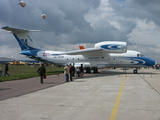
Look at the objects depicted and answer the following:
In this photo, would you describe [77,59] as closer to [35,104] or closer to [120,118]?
[35,104]

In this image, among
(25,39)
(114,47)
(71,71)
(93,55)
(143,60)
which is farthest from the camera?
(25,39)

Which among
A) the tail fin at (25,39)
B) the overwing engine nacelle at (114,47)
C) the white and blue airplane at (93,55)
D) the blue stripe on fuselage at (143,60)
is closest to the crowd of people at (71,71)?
the white and blue airplane at (93,55)

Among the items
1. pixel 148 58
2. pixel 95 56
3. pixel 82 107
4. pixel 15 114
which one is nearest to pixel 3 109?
pixel 15 114

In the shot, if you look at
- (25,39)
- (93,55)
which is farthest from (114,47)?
(25,39)

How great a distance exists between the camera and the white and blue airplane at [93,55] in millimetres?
21344

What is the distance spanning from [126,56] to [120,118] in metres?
20.1

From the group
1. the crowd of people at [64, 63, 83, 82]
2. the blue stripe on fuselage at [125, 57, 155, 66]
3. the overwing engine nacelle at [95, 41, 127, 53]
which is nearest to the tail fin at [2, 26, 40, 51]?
the crowd of people at [64, 63, 83, 82]

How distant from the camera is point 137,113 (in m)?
4.99

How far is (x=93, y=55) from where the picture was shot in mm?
24016

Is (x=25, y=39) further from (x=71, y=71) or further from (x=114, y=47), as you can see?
(x=114, y=47)

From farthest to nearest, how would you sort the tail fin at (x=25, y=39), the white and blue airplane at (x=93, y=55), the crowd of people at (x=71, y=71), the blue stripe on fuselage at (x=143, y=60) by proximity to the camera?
the tail fin at (x=25, y=39), the blue stripe on fuselage at (x=143, y=60), the white and blue airplane at (x=93, y=55), the crowd of people at (x=71, y=71)

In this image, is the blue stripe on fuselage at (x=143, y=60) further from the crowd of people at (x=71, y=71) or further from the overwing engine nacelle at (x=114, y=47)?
the crowd of people at (x=71, y=71)

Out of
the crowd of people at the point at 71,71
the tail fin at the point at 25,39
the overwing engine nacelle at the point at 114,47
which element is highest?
the tail fin at the point at 25,39

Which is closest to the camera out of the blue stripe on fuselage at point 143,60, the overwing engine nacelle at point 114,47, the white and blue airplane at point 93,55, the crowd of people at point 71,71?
the crowd of people at point 71,71
